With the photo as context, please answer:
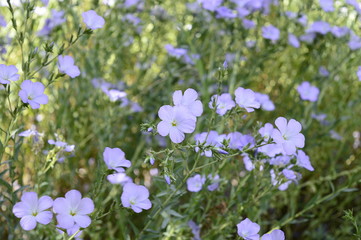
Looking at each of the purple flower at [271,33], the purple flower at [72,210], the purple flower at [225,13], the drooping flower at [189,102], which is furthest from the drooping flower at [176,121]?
the purple flower at [271,33]

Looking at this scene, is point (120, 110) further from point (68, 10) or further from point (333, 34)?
point (333, 34)

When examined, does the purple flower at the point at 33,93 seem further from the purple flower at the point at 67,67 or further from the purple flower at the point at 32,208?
the purple flower at the point at 32,208

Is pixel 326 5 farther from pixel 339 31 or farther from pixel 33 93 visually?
pixel 33 93

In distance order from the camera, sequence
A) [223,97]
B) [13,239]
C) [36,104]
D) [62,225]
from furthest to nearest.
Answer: [13,239] → [223,97] → [36,104] → [62,225]

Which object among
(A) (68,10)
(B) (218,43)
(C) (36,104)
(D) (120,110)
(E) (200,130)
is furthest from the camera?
(B) (218,43)

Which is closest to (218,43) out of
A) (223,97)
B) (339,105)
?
(339,105)
